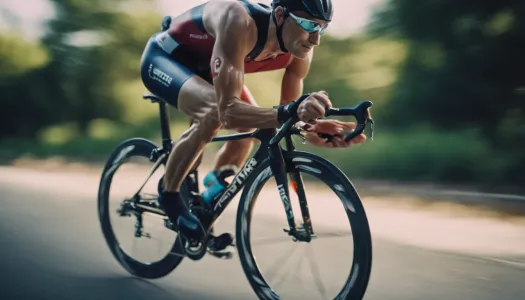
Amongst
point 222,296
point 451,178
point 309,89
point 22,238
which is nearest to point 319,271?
point 222,296

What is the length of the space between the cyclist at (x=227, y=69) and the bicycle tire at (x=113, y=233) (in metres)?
0.50


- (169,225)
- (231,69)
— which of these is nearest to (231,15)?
(231,69)

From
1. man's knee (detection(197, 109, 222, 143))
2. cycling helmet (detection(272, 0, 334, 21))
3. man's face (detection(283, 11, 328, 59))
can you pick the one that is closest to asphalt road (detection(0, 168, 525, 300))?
man's knee (detection(197, 109, 222, 143))

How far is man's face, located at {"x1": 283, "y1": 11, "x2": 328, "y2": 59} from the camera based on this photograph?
4121 millimetres

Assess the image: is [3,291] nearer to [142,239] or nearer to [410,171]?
[142,239]

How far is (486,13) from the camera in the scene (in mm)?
9312

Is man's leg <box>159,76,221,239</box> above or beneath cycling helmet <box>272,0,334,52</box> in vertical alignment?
beneath

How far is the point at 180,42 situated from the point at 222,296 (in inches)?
61.9

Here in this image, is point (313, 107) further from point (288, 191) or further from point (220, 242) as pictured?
point (220, 242)

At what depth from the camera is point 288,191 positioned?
13.5 feet

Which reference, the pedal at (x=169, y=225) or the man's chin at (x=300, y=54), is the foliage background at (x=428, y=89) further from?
the man's chin at (x=300, y=54)

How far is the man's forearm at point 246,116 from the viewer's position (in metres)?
3.98

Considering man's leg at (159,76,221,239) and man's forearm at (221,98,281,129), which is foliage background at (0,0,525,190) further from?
man's forearm at (221,98,281,129)

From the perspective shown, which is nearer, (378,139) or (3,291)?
(3,291)
